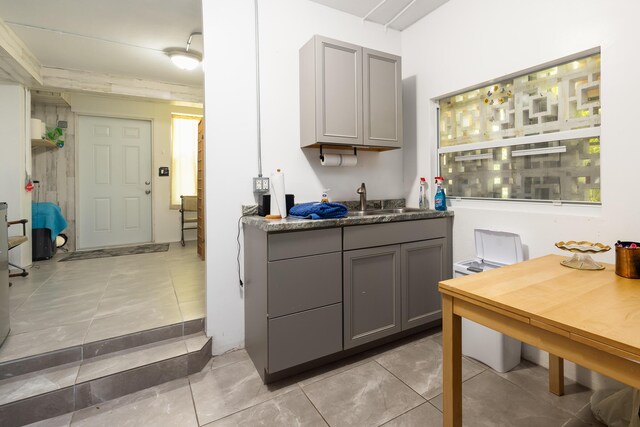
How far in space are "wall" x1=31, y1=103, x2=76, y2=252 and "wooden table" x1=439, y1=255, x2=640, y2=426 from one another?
5.42m

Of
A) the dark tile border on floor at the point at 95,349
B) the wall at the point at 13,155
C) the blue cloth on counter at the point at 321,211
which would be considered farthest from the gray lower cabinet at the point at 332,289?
the wall at the point at 13,155

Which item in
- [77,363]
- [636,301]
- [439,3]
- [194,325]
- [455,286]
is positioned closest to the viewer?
[636,301]

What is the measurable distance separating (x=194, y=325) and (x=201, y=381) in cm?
43

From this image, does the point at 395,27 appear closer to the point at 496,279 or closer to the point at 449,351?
the point at 496,279

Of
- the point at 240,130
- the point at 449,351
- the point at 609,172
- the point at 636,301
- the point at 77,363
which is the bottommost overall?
the point at 77,363

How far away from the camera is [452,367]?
1.13 m

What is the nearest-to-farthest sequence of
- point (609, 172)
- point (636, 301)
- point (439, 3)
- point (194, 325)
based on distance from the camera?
1. point (636, 301)
2. point (609, 172)
3. point (194, 325)
4. point (439, 3)

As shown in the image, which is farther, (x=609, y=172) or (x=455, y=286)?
(x=609, y=172)

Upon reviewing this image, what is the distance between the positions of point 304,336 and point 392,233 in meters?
0.89

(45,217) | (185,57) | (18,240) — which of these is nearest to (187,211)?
(45,217)

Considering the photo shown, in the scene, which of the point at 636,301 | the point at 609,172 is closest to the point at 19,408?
the point at 636,301

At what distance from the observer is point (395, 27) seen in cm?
282

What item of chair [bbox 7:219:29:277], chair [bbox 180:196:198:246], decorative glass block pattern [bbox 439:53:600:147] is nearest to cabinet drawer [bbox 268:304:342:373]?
decorative glass block pattern [bbox 439:53:600:147]

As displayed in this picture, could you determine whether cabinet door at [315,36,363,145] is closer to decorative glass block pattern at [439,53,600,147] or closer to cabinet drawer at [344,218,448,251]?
cabinet drawer at [344,218,448,251]
